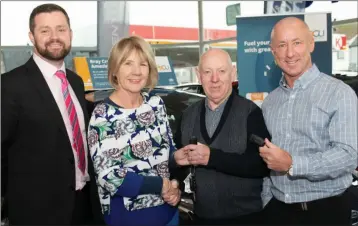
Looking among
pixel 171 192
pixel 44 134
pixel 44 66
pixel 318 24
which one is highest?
pixel 318 24

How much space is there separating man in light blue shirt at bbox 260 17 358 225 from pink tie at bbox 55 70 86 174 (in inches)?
34.0

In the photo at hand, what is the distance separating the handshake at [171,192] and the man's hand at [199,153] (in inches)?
5.7

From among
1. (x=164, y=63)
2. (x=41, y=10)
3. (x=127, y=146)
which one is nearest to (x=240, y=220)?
(x=127, y=146)

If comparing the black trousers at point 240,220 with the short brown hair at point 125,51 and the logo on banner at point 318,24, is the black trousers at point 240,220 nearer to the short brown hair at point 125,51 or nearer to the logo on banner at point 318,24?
the short brown hair at point 125,51

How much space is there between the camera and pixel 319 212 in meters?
1.80

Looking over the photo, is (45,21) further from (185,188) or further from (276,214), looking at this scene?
(276,214)

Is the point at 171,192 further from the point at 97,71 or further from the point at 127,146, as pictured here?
the point at 97,71

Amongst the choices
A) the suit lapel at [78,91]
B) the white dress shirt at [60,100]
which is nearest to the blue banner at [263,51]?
the suit lapel at [78,91]

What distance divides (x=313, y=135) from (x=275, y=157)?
0.24m

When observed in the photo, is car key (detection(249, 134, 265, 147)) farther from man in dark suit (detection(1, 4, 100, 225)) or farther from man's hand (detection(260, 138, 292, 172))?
man in dark suit (detection(1, 4, 100, 225))

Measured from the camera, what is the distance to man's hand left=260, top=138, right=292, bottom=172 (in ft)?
5.38

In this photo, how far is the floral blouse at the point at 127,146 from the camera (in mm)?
1631

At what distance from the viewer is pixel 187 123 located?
76.5 inches

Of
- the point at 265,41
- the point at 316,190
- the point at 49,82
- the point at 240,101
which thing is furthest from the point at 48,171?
the point at 265,41
